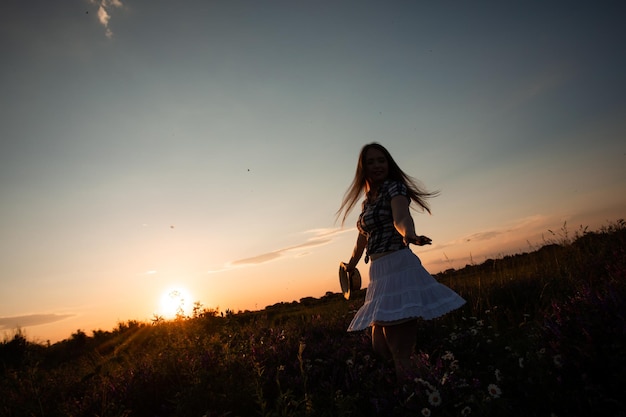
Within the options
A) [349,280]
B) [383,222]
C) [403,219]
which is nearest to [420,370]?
[403,219]

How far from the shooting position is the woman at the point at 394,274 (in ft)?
11.6

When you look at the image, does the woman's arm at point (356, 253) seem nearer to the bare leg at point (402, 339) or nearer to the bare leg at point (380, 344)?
the bare leg at point (380, 344)

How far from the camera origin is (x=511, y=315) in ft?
19.5

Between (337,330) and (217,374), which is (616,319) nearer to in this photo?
(217,374)

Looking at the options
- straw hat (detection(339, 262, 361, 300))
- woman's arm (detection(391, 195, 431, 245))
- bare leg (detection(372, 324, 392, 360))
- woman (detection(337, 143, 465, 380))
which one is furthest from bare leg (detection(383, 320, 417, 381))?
straw hat (detection(339, 262, 361, 300))

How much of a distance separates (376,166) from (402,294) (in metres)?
1.50

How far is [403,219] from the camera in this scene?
11.8 ft

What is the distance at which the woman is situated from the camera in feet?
11.6

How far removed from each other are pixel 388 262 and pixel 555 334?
5.58 feet

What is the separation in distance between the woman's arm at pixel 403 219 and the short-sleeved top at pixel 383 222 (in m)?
0.13

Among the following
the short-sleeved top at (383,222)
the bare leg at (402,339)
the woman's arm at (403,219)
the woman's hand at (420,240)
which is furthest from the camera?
the short-sleeved top at (383,222)

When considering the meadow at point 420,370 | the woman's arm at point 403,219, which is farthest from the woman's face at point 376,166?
the meadow at point 420,370

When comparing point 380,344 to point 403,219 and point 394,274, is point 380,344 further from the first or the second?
point 403,219

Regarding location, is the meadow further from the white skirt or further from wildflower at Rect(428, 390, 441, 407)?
the white skirt
